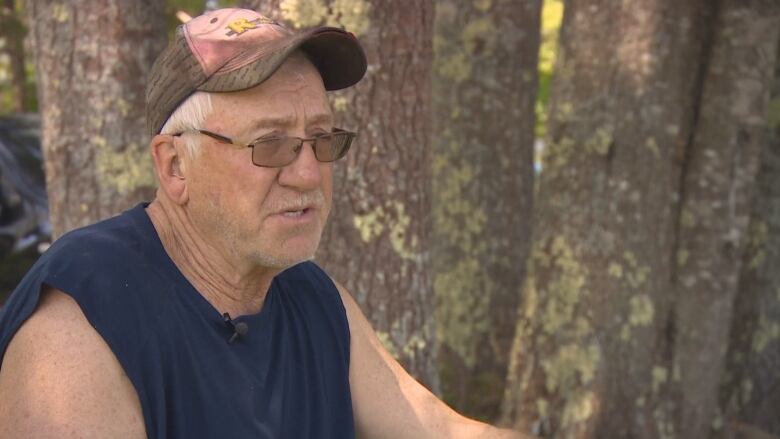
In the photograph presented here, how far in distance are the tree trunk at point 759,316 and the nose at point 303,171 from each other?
14.0 ft

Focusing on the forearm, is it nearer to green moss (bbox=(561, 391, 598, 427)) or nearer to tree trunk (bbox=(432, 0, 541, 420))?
green moss (bbox=(561, 391, 598, 427))

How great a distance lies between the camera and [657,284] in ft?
18.4

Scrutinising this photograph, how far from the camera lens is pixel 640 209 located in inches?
217

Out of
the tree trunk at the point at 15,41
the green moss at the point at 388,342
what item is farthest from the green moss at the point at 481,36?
the tree trunk at the point at 15,41

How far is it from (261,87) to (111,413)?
746mm

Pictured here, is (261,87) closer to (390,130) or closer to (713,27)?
(390,130)

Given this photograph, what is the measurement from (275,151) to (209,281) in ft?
1.07

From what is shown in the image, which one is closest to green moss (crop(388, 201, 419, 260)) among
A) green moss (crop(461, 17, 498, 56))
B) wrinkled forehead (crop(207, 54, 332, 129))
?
wrinkled forehead (crop(207, 54, 332, 129))

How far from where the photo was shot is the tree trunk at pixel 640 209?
18.0 ft

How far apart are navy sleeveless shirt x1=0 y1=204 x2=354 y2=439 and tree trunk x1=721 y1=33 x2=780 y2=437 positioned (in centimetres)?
406

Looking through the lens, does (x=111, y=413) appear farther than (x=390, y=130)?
No

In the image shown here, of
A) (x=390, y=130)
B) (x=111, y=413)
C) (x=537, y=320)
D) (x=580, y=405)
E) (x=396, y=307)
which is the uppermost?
(x=390, y=130)

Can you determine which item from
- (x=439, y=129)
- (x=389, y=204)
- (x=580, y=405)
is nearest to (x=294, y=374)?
(x=389, y=204)

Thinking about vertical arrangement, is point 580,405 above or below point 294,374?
below
